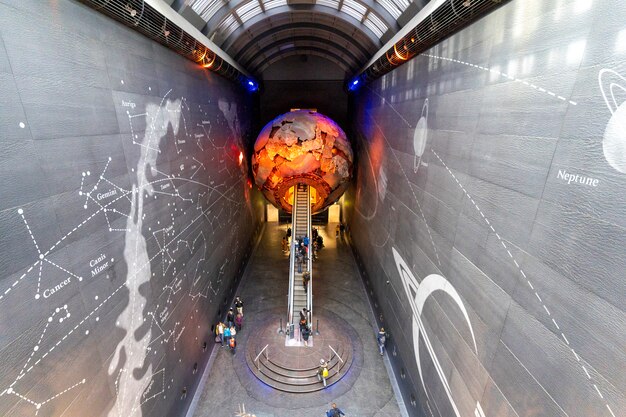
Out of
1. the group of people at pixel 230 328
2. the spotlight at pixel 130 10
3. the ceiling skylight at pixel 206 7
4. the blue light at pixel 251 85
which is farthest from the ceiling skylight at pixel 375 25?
the group of people at pixel 230 328

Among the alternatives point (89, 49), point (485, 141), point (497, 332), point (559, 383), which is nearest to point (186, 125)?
point (89, 49)

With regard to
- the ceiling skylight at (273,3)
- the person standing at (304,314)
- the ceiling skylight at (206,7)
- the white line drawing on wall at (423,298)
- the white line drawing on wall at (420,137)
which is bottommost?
the person standing at (304,314)

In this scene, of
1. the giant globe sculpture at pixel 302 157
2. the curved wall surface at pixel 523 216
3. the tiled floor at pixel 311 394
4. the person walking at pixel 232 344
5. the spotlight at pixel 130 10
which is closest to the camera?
the curved wall surface at pixel 523 216

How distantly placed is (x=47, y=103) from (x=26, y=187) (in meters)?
0.92

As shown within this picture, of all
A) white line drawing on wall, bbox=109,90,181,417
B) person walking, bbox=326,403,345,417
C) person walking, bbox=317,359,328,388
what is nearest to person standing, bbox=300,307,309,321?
person walking, bbox=317,359,328,388

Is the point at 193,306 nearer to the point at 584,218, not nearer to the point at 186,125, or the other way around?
the point at 186,125

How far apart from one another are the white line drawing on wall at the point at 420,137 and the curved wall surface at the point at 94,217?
16.1 ft

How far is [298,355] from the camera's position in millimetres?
8938

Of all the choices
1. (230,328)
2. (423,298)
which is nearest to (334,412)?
(423,298)

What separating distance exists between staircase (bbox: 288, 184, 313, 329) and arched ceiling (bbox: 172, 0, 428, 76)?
5.80m

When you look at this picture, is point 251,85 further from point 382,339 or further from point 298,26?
point 382,339

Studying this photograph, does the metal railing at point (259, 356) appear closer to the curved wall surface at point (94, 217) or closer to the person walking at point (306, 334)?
the person walking at point (306, 334)

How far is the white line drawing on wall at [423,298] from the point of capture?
199 inches

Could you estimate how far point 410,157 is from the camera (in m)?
7.32
